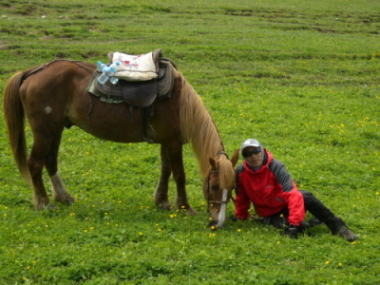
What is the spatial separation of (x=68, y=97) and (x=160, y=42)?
14.3m

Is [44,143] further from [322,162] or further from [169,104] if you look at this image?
[322,162]

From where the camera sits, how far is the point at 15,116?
7.73 metres

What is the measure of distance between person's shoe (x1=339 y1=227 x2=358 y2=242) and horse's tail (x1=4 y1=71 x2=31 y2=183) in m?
4.54

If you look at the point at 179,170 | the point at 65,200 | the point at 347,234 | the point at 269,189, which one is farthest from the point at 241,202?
the point at 65,200

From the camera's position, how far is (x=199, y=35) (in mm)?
23484

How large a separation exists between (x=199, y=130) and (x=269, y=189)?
4.13ft

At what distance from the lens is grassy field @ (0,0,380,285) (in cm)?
565

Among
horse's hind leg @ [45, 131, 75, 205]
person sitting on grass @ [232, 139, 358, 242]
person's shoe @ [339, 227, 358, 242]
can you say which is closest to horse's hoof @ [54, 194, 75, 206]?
horse's hind leg @ [45, 131, 75, 205]

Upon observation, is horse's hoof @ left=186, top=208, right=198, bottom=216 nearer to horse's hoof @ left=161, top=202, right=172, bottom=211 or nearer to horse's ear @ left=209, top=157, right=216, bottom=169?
horse's hoof @ left=161, top=202, right=172, bottom=211

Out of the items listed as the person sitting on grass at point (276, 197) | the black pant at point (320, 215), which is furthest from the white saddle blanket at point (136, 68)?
the black pant at point (320, 215)

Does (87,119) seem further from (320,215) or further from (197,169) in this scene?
(320,215)

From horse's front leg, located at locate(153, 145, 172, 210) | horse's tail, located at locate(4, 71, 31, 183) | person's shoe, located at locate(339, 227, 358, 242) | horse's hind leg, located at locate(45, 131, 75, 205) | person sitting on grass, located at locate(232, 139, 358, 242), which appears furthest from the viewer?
horse's hind leg, located at locate(45, 131, 75, 205)

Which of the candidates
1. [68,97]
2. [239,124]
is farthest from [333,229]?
[239,124]

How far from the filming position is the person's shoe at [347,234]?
639cm
